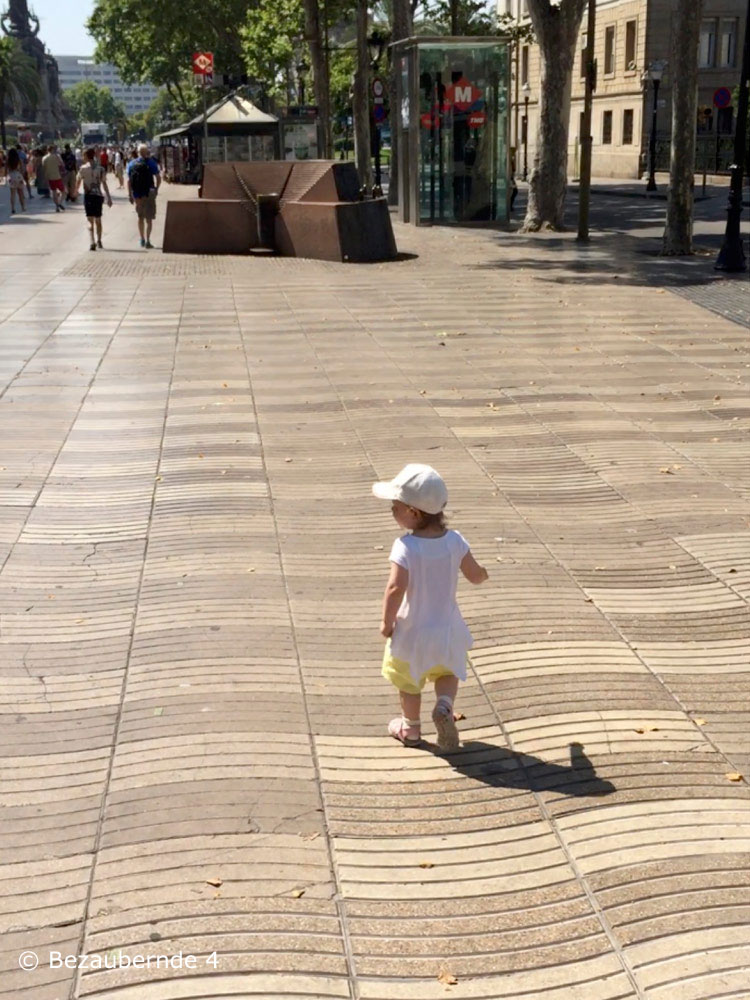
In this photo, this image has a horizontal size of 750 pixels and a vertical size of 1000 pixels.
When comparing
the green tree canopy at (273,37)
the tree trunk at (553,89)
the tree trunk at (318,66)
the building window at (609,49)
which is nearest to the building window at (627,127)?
the building window at (609,49)

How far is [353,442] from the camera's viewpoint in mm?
9469

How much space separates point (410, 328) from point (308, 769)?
10429mm

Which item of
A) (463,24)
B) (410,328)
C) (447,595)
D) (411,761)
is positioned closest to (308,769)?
(411,761)

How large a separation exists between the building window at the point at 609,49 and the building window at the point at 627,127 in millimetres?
2258

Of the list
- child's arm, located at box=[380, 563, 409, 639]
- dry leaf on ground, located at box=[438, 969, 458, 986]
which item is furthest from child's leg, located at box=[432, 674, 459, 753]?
dry leaf on ground, located at box=[438, 969, 458, 986]

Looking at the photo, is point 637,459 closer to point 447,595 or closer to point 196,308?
point 447,595

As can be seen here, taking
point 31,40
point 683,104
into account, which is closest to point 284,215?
point 683,104

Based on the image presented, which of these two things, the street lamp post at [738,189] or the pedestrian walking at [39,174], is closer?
the street lamp post at [738,189]

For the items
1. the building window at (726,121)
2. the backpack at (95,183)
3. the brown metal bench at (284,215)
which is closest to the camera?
the brown metal bench at (284,215)

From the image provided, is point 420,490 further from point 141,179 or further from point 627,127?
point 627,127

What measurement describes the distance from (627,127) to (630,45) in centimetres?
355

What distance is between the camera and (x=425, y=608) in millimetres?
4762

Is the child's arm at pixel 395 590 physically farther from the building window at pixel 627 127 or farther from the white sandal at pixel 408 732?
the building window at pixel 627 127

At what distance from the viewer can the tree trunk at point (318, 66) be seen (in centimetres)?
3694
